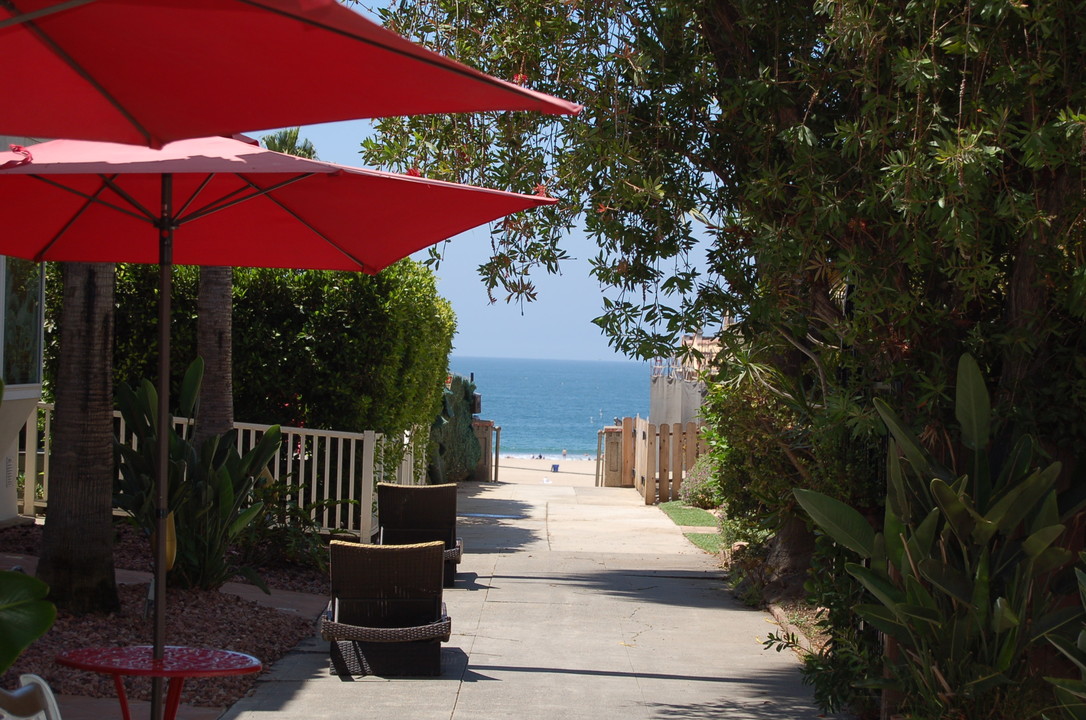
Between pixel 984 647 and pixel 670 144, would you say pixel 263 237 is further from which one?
pixel 984 647

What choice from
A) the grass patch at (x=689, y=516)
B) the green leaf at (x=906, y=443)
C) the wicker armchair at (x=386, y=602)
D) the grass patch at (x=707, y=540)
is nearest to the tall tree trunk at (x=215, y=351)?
the wicker armchair at (x=386, y=602)

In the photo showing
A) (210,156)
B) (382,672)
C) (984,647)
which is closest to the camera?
(210,156)

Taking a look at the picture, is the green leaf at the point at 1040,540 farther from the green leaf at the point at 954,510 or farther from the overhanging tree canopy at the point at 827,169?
the overhanging tree canopy at the point at 827,169

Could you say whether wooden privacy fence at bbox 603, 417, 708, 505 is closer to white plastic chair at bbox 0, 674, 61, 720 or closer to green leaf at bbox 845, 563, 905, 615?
green leaf at bbox 845, 563, 905, 615

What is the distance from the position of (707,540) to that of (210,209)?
9.67 metres

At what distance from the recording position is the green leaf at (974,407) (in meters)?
4.98

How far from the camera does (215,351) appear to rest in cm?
934

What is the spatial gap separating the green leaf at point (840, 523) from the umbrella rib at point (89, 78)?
3427 mm

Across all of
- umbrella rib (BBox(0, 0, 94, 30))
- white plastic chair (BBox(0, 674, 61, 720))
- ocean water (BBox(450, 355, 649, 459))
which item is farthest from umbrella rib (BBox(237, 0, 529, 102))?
ocean water (BBox(450, 355, 649, 459))

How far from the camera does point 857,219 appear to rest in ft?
18.6

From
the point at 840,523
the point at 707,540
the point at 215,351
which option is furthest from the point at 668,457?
the point at 840,523

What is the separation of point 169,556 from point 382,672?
1508 mm

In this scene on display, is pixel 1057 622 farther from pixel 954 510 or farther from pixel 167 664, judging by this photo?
pixel 167 664

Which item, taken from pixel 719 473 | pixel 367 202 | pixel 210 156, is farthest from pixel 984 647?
pixel 719 473
